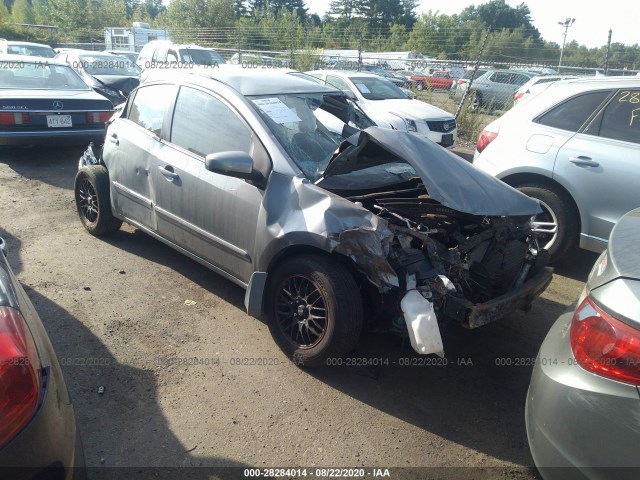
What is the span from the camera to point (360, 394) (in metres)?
3.05

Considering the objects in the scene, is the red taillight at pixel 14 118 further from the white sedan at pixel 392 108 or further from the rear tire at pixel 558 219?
the rear tire at pixel 558 219

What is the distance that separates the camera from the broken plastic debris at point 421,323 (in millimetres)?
2686

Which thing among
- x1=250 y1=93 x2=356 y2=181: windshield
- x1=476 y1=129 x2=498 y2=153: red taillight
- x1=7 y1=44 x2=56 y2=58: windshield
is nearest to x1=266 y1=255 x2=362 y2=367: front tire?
x1=250 y1=93 x2=356 y2=181: windshield

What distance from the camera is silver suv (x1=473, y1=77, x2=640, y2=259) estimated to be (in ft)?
14.3

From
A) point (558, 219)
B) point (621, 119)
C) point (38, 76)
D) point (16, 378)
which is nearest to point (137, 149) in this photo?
point (16, 378)

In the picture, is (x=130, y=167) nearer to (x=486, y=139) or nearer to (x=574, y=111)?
(x=486, y=139)

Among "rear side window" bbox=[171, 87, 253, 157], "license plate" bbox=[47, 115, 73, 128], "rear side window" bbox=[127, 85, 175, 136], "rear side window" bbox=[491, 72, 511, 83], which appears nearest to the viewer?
"rear side window" bbox=[171, 87, 253, 157]

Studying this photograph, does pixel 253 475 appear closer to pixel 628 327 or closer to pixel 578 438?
pixel 578 438

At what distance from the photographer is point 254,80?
4012 mm

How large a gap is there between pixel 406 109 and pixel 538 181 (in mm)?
5328

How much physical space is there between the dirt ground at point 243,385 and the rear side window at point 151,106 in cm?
131

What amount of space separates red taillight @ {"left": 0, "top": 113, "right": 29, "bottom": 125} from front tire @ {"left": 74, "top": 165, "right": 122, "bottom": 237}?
284 centimetres

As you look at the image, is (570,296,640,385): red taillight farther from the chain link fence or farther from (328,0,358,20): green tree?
(328,0,358,20): green tree

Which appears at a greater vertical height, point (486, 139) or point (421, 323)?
point (486, 139)
